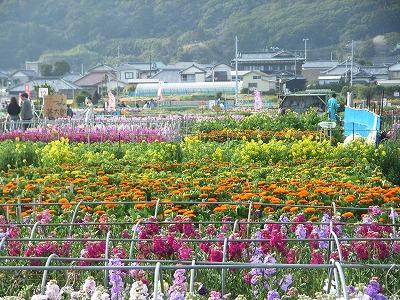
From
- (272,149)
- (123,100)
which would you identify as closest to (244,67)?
(123,100)

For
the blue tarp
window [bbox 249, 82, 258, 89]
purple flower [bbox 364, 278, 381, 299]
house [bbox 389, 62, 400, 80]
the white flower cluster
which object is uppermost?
the white flower cluster

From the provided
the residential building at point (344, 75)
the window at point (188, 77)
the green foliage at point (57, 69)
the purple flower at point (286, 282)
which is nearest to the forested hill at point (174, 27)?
the green foliage at point (57, 69)

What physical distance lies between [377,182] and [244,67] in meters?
62.1

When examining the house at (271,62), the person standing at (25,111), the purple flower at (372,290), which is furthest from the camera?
the house at (271,62)

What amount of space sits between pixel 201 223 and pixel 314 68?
207 ft

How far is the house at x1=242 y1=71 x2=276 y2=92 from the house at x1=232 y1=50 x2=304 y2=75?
26.5 feet

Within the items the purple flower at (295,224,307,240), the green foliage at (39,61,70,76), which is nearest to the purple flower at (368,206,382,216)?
the purple flower at (295,224,307,240)

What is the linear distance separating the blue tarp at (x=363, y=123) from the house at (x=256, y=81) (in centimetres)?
4099

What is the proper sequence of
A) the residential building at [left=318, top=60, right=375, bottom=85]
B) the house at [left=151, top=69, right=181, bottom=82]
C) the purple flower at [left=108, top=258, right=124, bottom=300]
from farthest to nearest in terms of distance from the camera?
the house at [left=151, top=69, right=181, bottom=82] < the residential building at [left=318, top=60, right=375, bottom=85] < the purple flower at [left=108, top=258, right=124, bottom=300]

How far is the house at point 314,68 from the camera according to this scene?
2650 inches

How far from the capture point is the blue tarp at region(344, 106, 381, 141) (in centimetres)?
1467

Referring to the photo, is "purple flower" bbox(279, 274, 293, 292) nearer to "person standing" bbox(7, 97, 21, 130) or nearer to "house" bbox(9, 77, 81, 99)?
"person standing" bbox(7, 97, 21, 130)

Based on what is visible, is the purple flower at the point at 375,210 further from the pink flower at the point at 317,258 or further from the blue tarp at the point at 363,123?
the blue tarp at the point at 363,123

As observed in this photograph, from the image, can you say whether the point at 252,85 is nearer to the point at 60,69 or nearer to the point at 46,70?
the point at 60,69
